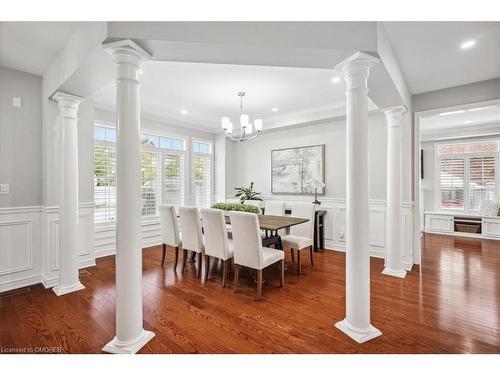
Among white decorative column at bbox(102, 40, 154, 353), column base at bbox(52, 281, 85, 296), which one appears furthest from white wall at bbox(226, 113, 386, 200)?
white decorative column at bbox(102, 40, 154, 353)

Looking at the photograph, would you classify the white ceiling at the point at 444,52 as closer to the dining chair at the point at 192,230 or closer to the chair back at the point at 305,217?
the chair back at the point at 305,217

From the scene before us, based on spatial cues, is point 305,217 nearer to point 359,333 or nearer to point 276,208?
point 276,208

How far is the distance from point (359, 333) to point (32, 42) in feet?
13.6

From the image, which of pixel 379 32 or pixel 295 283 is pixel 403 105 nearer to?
pixel 379 32

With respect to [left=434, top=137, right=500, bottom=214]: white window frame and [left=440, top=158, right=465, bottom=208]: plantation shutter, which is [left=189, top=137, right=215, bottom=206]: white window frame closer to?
[left=434, top=137, right=500, bottom=214]: white window frame

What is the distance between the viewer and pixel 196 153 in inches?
238

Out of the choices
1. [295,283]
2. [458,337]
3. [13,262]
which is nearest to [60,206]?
[13,262]

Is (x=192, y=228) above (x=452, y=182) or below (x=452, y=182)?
below

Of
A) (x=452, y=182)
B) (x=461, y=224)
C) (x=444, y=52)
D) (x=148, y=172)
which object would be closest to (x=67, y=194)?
(x=148, y=172)

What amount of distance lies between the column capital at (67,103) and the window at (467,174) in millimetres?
8153

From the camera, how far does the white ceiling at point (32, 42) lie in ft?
7.40

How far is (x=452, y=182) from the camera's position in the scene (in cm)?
658

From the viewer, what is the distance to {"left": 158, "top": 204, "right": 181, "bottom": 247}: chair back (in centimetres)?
370

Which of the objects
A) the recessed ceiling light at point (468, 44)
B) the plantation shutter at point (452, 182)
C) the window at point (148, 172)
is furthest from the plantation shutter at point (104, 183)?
the plantation shutter at point (452, 182)
